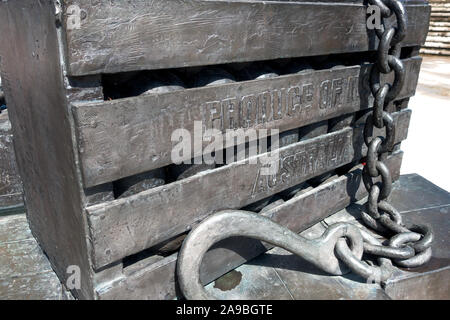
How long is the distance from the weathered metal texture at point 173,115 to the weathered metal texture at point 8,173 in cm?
145

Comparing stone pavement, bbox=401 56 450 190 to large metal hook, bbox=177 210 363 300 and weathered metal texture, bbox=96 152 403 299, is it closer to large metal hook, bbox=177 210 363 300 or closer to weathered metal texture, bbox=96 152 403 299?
weathered metal texture, bbox=96 152 403 299

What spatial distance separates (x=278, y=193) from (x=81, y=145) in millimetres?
1169

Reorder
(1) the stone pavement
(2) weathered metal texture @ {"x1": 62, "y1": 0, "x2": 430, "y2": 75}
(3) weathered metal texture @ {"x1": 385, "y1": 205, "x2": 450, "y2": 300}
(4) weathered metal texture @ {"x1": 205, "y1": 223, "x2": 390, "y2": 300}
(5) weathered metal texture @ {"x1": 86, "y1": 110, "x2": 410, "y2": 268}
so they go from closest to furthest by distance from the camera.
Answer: (2) weathered metal texture @ {"x1": 62, "y1": 0, "x2": 430, "y2": 75}
(5) weathered metal texture @ {"x1": 86, "y1": 110, "x2": 410, "y2": 268}
(4) weathered metal texture @ {"x1": 205, "y1": 223, "x2": 390, "y2": 300}
(3) weathered metal texture @ {"x1": 385, "y1": 205, "x2": 450, "y2": 300}
(1) the stone pavement

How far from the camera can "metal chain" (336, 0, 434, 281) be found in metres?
1.92

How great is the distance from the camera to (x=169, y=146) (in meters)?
1.45

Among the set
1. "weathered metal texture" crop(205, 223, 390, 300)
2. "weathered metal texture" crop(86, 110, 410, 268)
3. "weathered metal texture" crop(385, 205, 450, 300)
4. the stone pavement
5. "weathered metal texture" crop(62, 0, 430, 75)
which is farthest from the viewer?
the stone pavement

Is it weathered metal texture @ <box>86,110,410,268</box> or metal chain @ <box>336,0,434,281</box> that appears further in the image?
metal chain @ <box>336,0,434,281</box>

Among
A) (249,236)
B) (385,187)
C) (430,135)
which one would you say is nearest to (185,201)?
(249,236)

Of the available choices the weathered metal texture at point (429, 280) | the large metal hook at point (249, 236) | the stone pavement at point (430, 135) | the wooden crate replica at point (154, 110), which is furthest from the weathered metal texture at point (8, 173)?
the stone pavement at point (430, 135)

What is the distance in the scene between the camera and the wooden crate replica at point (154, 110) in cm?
124

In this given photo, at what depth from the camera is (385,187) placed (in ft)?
7.18

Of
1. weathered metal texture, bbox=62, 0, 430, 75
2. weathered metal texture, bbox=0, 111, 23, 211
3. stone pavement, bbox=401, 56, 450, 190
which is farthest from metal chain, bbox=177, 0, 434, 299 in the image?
stone pavement, bbox=401, 56, 450, 190

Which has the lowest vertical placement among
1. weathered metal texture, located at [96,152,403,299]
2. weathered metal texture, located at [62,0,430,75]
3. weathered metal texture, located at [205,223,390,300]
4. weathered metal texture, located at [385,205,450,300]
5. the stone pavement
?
the stone pavement

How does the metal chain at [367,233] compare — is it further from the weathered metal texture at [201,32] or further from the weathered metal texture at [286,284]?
the weathered metal texture at [201,32]
